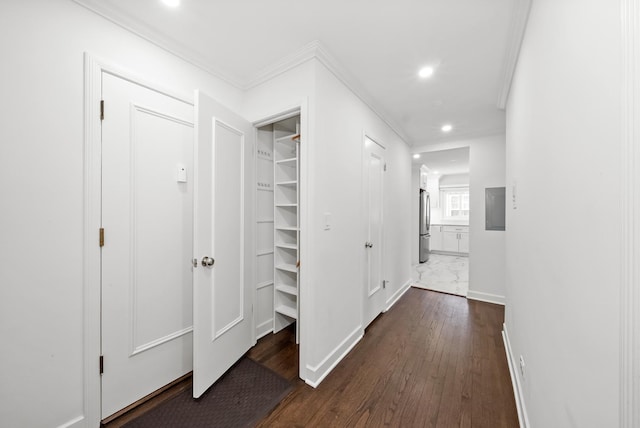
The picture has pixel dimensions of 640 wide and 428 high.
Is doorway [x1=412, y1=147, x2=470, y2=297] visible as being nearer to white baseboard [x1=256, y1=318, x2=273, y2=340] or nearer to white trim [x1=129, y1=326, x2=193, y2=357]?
white baseboard [x1=256, y1=318, x2=273, y2=340]

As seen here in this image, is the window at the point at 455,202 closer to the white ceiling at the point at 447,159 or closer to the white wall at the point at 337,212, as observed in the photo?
the white ceiling at the point at 447,159

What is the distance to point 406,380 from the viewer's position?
184cm

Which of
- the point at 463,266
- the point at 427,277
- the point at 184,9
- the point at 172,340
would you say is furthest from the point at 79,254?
the point at 463,266

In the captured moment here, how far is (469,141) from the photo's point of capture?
12.1ft

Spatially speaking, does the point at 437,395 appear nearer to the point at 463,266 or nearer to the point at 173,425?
the point at 173,425

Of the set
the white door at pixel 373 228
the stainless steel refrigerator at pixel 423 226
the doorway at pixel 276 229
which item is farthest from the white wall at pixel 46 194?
the stainless steel refrigerator at pixel 423 226

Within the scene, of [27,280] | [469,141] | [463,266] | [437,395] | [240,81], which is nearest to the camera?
[27,280]

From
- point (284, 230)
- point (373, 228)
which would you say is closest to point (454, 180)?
point (373, 228)

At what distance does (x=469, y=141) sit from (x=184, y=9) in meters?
3.95

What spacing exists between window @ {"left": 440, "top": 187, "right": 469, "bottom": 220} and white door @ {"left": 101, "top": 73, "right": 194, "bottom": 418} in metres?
8.11

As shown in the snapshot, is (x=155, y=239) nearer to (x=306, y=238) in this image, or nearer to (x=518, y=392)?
(x=306, y=238)

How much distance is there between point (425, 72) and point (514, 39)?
0.62 m

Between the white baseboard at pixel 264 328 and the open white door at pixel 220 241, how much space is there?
0.69ft

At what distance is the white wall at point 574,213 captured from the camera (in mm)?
553
